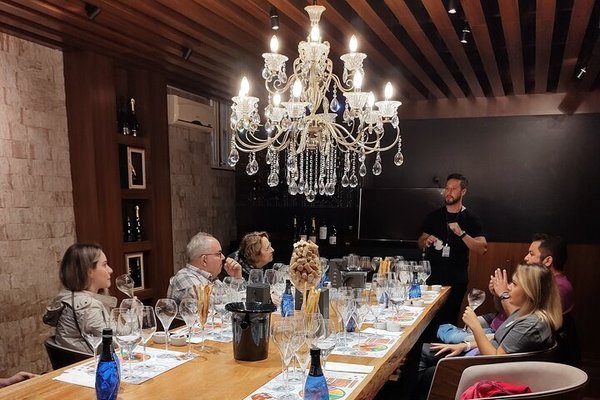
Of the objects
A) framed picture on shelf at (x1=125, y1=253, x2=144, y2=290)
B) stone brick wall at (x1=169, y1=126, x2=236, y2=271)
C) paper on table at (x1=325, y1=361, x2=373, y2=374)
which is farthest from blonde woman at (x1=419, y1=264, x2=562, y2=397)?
stone brick wall at (x1=169, y1=126, x2=236, y2=271)

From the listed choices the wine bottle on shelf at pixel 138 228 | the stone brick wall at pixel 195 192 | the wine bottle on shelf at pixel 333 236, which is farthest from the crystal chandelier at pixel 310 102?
the wine bottle on shelf at pixel 333 236

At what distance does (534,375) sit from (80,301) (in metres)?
2.11

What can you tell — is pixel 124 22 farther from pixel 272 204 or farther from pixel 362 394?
pixel 272 204

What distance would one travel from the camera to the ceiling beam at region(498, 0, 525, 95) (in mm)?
3029

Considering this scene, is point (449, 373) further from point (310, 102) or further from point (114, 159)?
point (114, 159)

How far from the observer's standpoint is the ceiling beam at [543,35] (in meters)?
3.04

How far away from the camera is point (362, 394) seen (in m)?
1.71

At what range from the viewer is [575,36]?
11.8 feet

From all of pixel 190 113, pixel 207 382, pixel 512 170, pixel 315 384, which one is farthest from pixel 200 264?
pixel 512 170

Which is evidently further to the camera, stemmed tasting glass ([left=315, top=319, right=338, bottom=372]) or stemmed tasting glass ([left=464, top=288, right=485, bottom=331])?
stemmed tasting glass ([left=464, top=288, right=485, bottom=331])

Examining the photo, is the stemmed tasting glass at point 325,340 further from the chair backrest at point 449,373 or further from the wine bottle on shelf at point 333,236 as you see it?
the wine bottle on shelf at point 333,236

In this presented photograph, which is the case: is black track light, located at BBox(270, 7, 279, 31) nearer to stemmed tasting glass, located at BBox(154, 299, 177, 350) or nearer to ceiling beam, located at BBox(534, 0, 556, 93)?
ceiling beam, located at BBox(534, 0, 556, 93)

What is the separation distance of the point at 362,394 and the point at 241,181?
Result: 499 cm

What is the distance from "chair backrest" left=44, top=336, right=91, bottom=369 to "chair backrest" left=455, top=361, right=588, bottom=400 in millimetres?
1654
